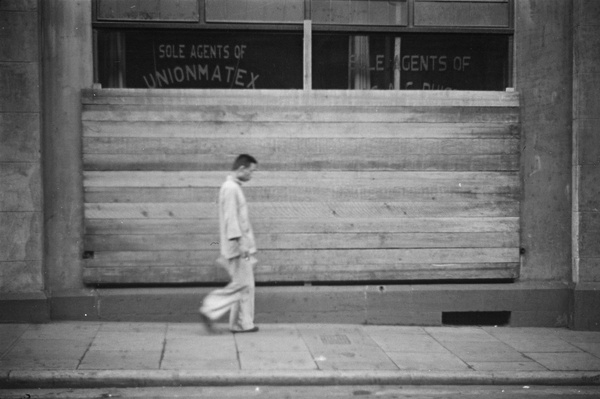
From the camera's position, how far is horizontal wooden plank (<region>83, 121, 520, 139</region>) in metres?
9.33

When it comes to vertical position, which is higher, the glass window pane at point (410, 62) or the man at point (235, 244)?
the glass window pane at point (410, 62)

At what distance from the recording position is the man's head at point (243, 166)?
8648mm

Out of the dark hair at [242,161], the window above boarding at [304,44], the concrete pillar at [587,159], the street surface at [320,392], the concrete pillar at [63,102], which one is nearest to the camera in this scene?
the street surface at [320,392]

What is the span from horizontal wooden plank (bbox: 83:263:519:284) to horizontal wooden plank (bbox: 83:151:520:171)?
129 cm

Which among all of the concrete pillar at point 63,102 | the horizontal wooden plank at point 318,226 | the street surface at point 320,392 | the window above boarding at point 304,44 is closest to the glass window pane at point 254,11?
the window above boarding at point 304,44

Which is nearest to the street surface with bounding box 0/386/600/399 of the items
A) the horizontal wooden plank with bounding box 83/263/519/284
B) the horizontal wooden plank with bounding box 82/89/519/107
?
the horizontal wooden plank with bounding box 83/263/519/284

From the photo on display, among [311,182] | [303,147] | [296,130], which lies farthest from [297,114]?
[311,182]

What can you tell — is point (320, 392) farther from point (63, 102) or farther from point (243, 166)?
point (63, 102)

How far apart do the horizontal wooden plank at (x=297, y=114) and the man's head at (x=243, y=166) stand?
0.96 m

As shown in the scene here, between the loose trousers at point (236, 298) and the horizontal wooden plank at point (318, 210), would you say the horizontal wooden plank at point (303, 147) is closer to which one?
the horizontal wooden plank at point (318, 210)

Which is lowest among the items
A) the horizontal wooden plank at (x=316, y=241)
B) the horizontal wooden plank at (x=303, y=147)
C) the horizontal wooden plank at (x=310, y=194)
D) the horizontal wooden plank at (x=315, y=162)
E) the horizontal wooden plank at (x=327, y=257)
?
the horizontal wooden plank at (x=327, y=257)

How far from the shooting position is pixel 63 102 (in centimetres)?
930

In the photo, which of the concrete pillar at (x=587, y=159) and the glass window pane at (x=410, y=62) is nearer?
the concrete pillar at (x=587, y=159)

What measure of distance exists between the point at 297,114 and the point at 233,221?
1832mm
